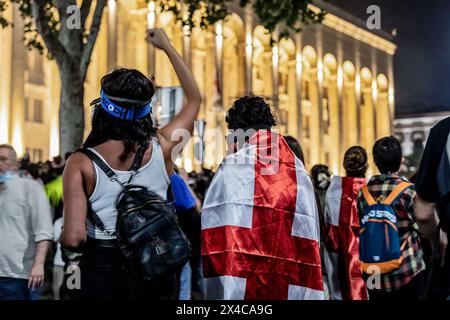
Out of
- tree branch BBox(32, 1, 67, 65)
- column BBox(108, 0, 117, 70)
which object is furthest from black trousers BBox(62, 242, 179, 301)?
column BBox(108, 0, 117, 70)

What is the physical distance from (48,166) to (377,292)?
651cm

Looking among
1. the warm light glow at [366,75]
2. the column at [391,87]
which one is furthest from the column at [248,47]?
the column at [391,87]

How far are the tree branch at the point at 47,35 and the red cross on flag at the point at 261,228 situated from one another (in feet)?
33.0

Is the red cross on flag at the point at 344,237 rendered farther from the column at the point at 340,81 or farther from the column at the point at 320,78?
the column at the point at 340,81

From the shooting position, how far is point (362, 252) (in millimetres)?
5887

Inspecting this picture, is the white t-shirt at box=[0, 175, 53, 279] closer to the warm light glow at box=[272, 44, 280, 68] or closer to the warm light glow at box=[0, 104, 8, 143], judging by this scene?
the warm light glow at box=[0, 104, 8, 143]

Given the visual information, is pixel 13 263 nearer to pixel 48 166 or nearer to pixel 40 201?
pixel 40 201

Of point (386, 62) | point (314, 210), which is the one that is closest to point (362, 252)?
point (314, 210)

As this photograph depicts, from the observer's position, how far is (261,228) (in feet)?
16.2

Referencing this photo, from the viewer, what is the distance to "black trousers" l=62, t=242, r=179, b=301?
3.37 metres

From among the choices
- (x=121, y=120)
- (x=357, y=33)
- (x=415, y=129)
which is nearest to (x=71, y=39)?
(x=121, y=120)

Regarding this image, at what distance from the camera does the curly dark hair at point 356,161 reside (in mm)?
7039

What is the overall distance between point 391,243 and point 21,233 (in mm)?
2779
